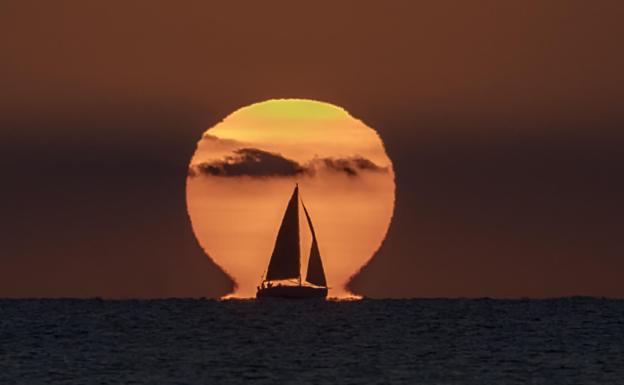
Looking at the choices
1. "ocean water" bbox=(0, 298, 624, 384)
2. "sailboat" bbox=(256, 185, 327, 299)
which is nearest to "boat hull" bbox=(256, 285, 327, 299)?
"sailboat" bbox=(256, 185, 327, 299)

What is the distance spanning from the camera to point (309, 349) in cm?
10906

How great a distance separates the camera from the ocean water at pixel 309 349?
88500 millimetres

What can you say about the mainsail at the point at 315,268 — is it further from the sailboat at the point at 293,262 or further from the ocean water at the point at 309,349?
the ocean water at the point at 309,349

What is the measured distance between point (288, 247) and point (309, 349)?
86.9 m

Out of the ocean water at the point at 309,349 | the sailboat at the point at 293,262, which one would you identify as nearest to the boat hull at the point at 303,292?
the sailboat at the point at 293,262

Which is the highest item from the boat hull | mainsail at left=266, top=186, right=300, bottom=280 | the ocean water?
mainsail at left=266, top=186, right=300, bottom=280

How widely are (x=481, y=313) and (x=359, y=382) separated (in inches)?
3889

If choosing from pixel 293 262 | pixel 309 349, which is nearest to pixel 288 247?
pixel 293 262

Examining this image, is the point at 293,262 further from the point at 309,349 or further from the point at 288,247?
the point at 309,349

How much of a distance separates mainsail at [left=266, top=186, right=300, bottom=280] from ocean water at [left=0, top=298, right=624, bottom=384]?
2495 centimetres

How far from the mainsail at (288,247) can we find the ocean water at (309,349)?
81.9 feet

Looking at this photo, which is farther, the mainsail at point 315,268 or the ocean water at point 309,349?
the mainsail at point 315,268

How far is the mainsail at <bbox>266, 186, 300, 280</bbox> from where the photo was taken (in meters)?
196

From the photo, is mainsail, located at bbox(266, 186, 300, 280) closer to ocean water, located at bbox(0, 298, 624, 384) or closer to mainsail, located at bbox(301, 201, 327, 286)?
mainsail, located at bbox(301, 201, 327, 286)
